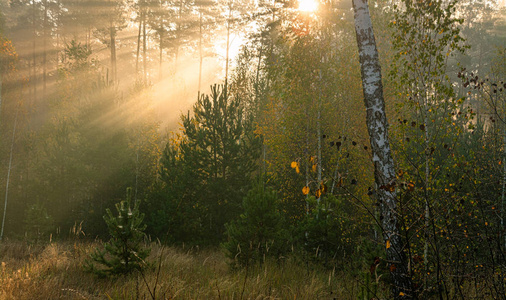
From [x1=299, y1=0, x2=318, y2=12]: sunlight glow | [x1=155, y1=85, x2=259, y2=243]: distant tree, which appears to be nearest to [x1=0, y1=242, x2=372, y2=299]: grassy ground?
[x1=155, y1=85, x2=259, y2=243]: distant tree

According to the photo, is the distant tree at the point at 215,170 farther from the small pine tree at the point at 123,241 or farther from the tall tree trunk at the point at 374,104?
the tall tree trunk at the point at 374,104

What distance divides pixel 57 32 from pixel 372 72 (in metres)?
42.0

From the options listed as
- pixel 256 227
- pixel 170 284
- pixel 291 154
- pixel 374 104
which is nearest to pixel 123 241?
pixel 170 284

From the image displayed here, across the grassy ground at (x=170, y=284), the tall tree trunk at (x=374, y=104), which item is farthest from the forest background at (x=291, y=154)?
the grassy ground at (x=170, y=284)

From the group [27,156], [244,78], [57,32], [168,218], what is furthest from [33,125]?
[168,218]

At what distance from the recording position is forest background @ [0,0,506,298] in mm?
5910

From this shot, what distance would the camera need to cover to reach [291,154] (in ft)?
45.2

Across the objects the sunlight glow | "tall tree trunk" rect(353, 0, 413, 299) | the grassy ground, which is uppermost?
the sunlight glow

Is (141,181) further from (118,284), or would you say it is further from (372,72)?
(372,72)

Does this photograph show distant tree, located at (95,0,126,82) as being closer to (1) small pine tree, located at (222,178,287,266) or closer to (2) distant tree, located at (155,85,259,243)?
(2) distant tree, located at (155,85,259,243)

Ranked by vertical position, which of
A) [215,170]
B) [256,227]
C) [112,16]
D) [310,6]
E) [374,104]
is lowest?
[256,227]

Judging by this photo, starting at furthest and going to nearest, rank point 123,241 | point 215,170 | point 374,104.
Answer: point 215,170, point 123,241, point 374,104

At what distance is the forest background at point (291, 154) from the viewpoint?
19.4 feet

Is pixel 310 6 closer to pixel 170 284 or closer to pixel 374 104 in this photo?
pixel 374 104
